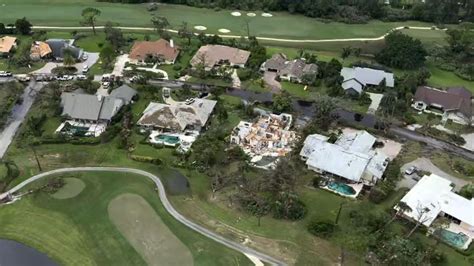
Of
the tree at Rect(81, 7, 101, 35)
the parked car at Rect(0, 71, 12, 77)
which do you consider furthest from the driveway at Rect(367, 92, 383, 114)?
the parked car at Rect(0, 71, 12, 77)

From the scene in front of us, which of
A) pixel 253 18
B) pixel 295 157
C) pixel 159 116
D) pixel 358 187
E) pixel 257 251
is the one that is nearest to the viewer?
pixel 257 251

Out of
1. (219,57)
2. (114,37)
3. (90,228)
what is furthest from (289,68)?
(90,228)

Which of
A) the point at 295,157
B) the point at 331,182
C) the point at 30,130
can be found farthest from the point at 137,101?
the point at 331,182

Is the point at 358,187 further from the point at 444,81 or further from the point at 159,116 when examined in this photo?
the point at 444,81

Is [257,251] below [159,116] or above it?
below

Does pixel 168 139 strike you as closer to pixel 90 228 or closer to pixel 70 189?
pixel 70 189

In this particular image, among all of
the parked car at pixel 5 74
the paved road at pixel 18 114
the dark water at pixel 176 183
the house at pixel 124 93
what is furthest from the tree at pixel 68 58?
the dark water at pixel 176 183

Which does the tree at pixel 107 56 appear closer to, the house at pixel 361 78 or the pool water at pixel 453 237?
the house at pixel 361 78

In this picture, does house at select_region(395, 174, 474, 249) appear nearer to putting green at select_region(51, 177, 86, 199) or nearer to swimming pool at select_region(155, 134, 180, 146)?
swimming pool at select_region(155, 134, 180, 146)
